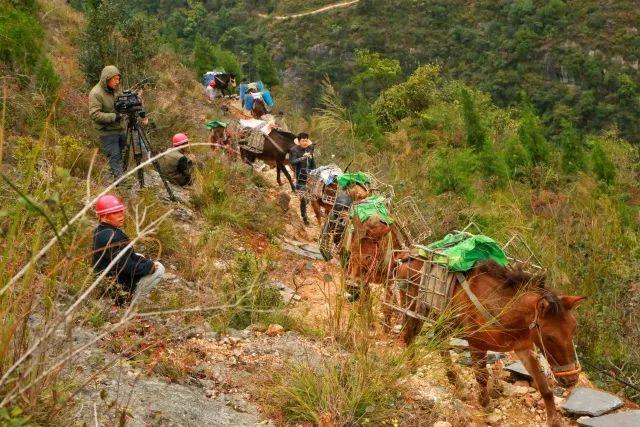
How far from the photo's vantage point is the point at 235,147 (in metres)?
14.4

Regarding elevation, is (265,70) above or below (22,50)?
below

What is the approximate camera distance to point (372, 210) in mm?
7492

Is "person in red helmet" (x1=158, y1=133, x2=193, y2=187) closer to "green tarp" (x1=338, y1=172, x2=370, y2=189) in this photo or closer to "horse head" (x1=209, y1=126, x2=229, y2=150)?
"horse head" (x1=209, y1=126, x2=229, y2=150)

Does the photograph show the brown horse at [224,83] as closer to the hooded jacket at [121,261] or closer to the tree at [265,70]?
the tree at [265,70]

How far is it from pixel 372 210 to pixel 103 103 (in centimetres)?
379

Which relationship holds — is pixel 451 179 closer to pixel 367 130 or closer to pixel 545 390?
pixel 367 130

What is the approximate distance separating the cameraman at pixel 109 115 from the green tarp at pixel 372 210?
331cm

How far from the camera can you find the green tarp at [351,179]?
910cm

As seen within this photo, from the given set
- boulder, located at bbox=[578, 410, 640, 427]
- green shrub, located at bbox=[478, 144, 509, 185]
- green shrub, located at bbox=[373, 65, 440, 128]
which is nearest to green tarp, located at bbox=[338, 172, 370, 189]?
boulder, located at bbox=[578, 410, 640, 427]

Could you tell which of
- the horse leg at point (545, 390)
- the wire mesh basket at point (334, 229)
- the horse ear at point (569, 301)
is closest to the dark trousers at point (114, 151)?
the wire mesh basket at point (334, 229)

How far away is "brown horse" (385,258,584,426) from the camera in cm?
513

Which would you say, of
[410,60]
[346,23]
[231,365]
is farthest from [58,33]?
[346,23]

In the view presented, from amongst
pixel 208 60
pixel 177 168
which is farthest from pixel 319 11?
pixel 177 168

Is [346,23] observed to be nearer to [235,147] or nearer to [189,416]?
[235,147]
